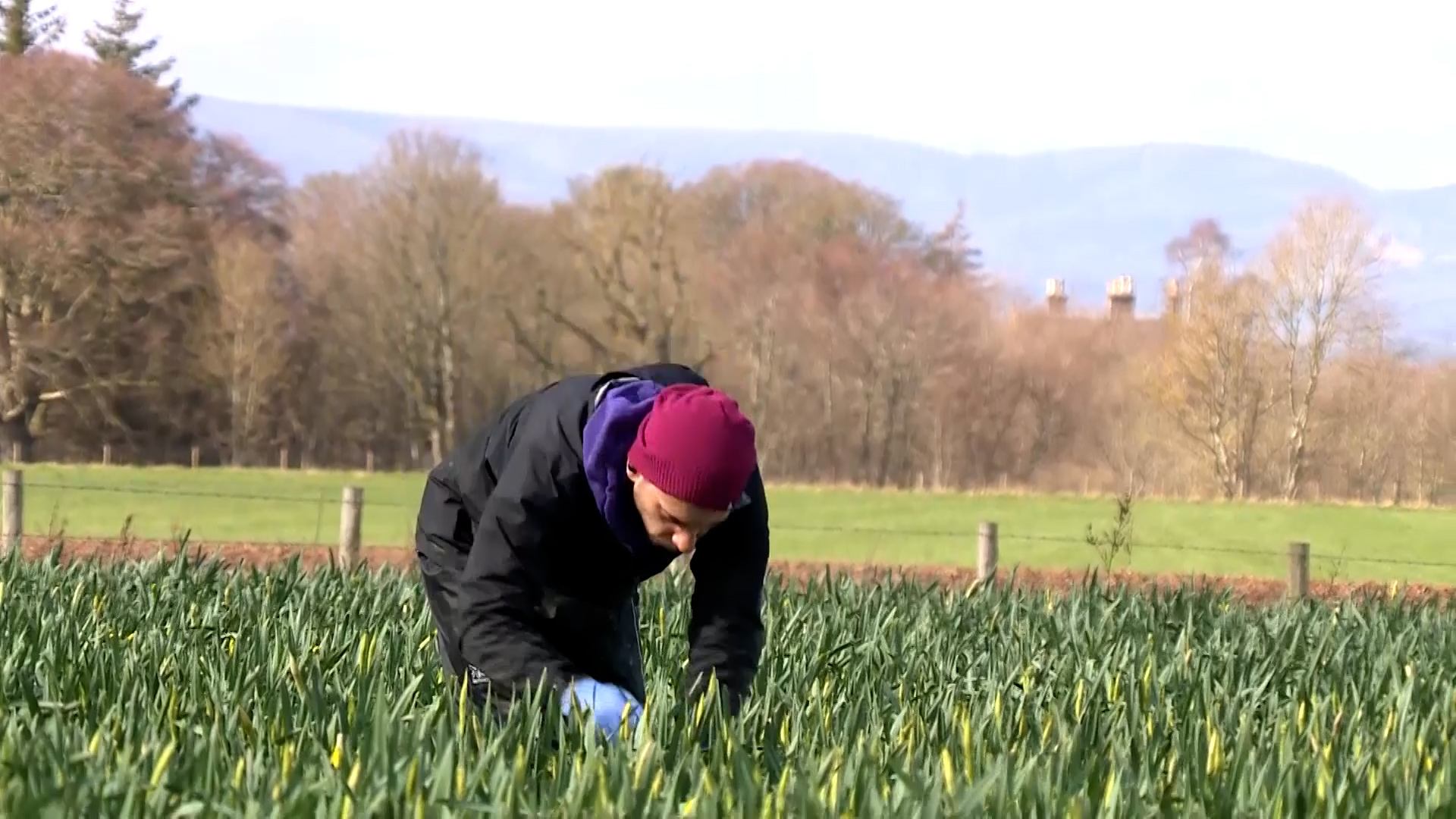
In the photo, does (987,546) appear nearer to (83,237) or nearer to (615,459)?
(615,459)

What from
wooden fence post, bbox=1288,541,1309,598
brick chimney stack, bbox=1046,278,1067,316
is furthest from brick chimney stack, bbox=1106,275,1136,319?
wooden fence post, bbox=1288,541,1309,598

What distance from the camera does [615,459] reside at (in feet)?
9.53

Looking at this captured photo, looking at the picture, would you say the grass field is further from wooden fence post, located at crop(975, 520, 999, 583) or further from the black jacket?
the black jacket

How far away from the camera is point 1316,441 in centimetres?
3059

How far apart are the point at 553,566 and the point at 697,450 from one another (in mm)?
631

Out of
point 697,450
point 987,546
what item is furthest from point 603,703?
point 987,546

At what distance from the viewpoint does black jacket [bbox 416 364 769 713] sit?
3.05 m

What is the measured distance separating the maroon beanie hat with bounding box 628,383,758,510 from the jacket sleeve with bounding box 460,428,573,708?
1.18 feet

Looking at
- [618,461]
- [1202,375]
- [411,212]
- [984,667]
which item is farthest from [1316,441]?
[618,461]

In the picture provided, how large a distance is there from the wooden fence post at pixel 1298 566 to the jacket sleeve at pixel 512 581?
9.39 metres

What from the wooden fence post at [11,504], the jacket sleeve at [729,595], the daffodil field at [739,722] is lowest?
the wooden fence post at [11,504]

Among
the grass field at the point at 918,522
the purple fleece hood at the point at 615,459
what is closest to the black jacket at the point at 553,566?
the purple fleece hood at the point at 615,459

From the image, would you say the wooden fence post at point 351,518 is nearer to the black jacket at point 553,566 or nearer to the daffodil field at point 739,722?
the daffodil field at point 739,722

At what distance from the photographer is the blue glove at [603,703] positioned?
2.96 meters
